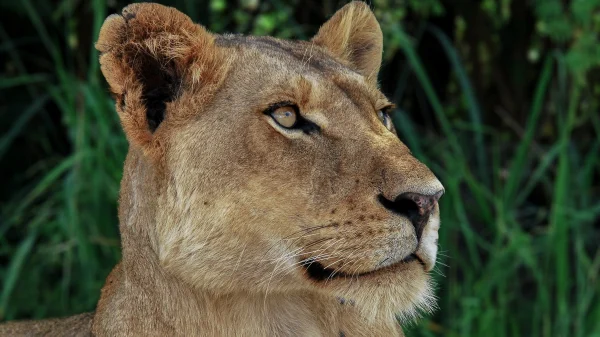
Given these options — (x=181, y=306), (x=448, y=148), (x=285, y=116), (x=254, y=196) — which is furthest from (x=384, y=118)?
(x=448, y=148)

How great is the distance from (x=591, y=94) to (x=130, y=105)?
2.67 metres

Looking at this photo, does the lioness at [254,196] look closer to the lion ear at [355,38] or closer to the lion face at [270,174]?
the lion face at [270,174]

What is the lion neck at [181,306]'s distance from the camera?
209 cm

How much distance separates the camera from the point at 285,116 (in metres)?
2.08

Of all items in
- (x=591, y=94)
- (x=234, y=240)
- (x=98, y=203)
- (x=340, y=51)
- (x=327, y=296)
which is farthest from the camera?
(x=591, y=94)

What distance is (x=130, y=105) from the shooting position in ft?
6.95

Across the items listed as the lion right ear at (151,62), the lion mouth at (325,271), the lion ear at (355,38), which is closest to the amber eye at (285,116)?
the lion right ear at (151,62)

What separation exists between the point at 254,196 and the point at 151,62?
0.39m

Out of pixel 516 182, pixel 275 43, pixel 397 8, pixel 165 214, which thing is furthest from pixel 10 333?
pixel 397 8

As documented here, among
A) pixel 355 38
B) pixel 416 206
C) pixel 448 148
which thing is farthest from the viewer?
pixel 448 148

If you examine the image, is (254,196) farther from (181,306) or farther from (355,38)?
(355,38)

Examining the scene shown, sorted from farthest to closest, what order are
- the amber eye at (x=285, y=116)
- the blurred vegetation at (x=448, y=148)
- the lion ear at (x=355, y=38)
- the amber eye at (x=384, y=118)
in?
the blurred vegetation at (x=448, y=148), the lion ear at (x=355, y=38), the amber eye at (x=384, y=118), the amber eye at (x=285, y=116)

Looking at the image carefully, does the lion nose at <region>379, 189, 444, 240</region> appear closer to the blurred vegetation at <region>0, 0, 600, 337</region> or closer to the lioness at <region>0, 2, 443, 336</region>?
the lioness at <region>0, 2, 443, 336</region>

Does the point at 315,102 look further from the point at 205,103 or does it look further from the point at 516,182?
the point at 516,182
